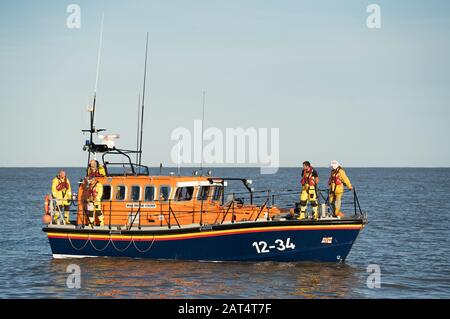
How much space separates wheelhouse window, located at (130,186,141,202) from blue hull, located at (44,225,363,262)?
3.50ft

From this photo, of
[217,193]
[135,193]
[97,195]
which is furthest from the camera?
[217,193]

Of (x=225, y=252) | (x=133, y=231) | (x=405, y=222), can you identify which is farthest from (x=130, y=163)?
(x=405, y=222)

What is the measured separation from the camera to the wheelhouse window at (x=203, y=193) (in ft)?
69.5

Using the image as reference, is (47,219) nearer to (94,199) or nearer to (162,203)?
(94,199)

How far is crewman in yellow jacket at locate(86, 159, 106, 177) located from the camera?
857 inches

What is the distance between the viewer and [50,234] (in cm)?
2127

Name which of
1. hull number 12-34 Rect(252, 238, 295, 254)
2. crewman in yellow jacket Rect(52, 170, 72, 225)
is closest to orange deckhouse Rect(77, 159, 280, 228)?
crewman in yellow jacket Rect(52, 170, 72, 225)

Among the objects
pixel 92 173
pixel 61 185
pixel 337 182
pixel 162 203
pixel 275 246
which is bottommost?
pixel 275 246

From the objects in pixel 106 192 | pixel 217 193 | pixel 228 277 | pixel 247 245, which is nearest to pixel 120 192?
pixel 106 192

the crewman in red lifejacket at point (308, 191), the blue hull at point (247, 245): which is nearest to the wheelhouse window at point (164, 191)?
the blue hull at point (247, 245)

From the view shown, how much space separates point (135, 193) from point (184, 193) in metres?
1.39

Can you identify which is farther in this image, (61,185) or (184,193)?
(61,185)

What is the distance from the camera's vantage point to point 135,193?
2103 cm
